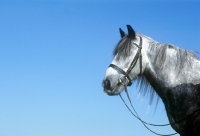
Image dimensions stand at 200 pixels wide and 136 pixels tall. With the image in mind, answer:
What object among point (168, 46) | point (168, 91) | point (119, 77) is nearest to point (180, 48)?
point (168, 46)

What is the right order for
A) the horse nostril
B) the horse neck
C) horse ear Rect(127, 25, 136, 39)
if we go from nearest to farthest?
the horse neck → the horse nostril → horse ear Rect(127, 25, 136, 39)

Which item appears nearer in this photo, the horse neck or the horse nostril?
the horse neck

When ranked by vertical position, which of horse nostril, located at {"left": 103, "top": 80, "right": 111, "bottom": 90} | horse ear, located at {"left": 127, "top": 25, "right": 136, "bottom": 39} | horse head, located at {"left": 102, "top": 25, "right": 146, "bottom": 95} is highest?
horse ear, located at {"left": 127, "top": 25, "right": 136, "bottom": 39}

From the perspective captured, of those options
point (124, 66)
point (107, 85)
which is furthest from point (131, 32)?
point (107, 85)

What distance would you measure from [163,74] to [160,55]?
0.45m

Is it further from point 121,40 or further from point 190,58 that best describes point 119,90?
point 190,58

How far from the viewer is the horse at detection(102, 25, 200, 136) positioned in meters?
6.60

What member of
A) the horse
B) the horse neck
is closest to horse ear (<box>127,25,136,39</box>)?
the horse

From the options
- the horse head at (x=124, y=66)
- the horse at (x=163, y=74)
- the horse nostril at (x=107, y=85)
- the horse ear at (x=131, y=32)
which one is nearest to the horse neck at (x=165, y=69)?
the horse at (x=163, y=74)

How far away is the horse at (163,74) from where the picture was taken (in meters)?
6.60

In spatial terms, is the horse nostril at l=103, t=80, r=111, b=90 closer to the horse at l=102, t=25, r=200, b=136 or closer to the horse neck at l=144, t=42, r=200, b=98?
the horse at l=102, t=25, r=200, b=136

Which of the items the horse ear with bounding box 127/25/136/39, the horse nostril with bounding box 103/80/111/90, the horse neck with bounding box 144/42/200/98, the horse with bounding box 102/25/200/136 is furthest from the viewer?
the horse ear with bounding box 127/25/136/39

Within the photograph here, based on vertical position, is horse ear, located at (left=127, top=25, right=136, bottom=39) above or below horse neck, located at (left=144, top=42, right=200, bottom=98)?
above

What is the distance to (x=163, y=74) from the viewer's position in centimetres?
705
